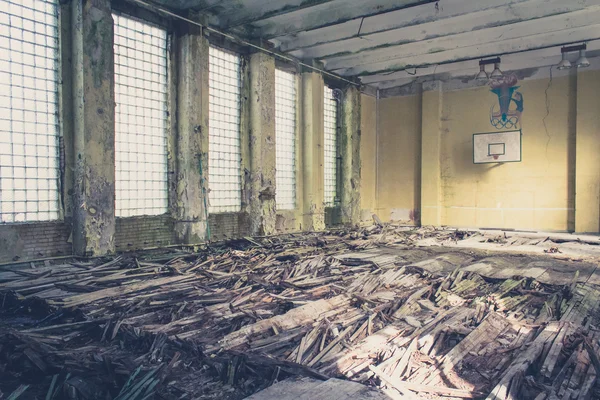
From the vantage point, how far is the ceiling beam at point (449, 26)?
9664 millimetres

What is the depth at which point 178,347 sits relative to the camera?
4098 mm

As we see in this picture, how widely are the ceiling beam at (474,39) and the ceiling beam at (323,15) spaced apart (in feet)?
7.10

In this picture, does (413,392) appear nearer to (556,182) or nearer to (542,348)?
(542,348)

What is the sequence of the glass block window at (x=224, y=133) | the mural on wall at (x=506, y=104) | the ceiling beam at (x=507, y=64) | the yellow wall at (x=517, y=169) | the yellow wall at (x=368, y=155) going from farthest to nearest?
the yellow wall at (x=368, y=155), the mural on wall at (x=506, y=104), the yellow wall at (x=517, y=169), the ceiling beam at (x=507, y=64), the glass block window at (x=224, y=133)

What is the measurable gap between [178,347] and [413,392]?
6.87 ft

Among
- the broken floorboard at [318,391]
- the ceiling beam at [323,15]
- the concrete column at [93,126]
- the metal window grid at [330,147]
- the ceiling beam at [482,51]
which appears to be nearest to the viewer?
the broken floorboard at [318,391]

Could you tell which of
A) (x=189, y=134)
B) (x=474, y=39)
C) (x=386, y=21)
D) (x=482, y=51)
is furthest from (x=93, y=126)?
(x=482, y=51)

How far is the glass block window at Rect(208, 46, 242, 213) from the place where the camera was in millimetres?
10320

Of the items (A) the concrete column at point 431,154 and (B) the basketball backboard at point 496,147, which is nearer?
(B) the basketball backboard at point 496,147

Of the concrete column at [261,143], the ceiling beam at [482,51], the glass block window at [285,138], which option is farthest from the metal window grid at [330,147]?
the concrete column at [261,143]

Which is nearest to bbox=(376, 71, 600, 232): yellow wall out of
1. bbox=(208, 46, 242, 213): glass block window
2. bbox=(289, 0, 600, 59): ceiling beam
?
bbox=(289, 0, 600, 59): ceiling beam

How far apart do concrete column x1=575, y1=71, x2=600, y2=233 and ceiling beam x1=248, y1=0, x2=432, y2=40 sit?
20.9 feet

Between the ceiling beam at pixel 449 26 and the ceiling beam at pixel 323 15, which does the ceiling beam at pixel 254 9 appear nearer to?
the ceiling beam at pixel 323 15

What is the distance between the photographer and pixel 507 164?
14398mm
